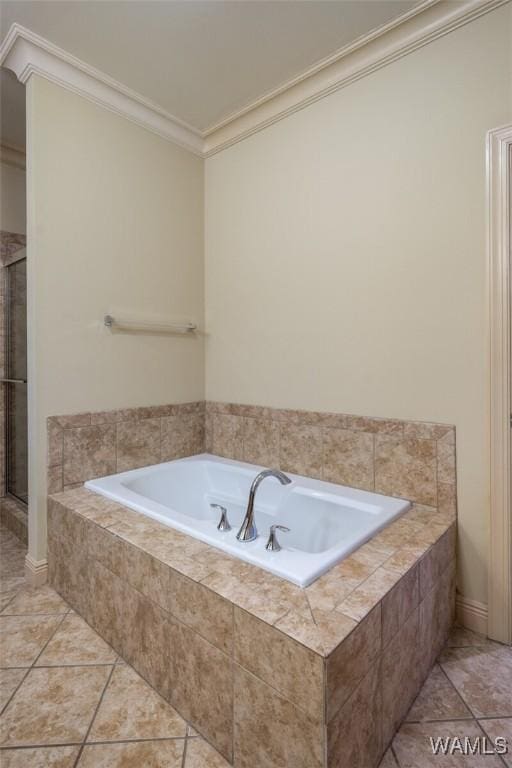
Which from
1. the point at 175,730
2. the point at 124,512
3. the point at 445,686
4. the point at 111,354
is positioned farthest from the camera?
the point at 111,354

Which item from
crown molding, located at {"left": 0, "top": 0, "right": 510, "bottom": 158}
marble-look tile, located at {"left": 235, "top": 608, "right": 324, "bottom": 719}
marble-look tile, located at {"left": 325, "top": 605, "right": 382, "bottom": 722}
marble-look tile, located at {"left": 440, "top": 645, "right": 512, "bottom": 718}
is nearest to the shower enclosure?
crown molding, located at {"left": 0, "top": 0, "right": 510, "bottom": 158}

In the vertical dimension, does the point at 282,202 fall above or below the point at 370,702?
above

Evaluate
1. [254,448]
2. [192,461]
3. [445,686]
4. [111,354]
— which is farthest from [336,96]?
[445,686]

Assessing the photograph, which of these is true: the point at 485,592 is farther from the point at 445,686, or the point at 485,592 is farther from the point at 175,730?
the point at 175,730

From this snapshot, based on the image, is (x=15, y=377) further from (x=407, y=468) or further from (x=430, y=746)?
(x=430, y=746)

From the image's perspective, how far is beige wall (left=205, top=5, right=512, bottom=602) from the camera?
5.24 ft

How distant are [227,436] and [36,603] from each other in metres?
1.29

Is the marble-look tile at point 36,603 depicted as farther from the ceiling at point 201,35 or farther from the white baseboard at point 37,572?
the ceiling at point 201,35

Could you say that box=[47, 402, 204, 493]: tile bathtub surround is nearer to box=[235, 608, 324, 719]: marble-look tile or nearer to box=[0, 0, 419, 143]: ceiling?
box=[235, 608, 324, 719]: marble-look tile

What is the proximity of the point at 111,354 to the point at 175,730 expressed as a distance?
1.66 m

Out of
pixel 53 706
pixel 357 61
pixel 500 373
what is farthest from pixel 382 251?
pixel 53 706

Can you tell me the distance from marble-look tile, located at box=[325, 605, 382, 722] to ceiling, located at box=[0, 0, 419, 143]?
228 centimetres

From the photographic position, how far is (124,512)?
5.44ft

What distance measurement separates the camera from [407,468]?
177 cm
